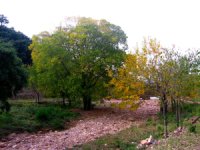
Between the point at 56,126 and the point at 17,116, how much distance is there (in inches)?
117

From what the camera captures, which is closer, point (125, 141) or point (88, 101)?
point (125, 141)

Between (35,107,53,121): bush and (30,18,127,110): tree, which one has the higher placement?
(30,18,127,110): tree

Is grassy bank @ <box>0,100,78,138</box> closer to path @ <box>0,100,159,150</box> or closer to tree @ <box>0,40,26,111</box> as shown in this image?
path @ <box>0,100,159,150</box>

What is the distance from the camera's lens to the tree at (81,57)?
26.6m

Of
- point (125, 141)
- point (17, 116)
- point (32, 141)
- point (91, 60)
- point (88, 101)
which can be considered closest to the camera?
point (125, 141)

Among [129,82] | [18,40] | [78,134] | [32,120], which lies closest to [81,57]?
[129,82]

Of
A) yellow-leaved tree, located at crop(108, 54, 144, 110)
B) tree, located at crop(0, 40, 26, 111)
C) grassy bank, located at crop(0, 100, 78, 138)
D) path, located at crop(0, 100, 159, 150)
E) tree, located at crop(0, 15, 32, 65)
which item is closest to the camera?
path, located at crop(0, 100, 159, 150)

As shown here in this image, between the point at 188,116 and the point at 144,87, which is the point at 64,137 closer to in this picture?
the point at 144,87

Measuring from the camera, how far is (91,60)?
26578mm

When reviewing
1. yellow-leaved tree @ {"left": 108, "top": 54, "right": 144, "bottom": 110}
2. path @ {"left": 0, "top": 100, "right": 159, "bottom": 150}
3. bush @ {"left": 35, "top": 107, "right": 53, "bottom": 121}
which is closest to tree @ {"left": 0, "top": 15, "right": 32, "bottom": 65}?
path @ {"left": 0, "top": 100, "right": 159, "bottom": 150}

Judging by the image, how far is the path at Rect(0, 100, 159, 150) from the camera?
15.5 meters

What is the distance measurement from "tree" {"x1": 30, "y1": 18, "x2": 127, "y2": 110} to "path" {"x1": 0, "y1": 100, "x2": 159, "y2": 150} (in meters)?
2.75

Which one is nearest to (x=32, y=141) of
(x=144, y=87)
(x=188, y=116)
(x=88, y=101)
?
(x=144, y=87)

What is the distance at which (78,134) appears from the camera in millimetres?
18203
